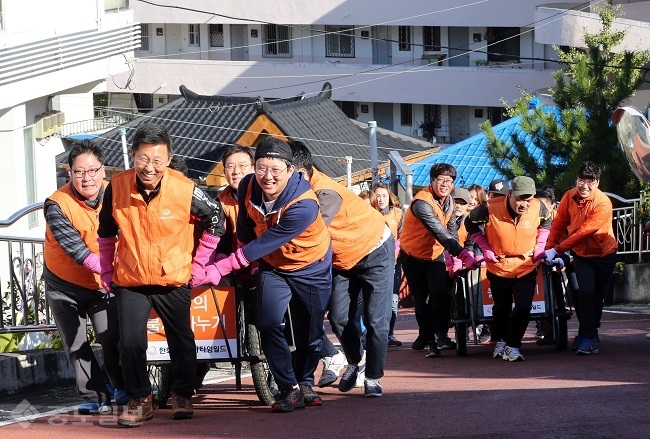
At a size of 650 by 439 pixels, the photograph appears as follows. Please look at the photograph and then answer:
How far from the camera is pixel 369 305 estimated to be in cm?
915

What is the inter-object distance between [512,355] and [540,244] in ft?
3.52

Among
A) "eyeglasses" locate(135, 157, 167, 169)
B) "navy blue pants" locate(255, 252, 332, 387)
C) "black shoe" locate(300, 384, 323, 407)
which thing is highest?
Answer: "eyeglasses" locate(135, 157, 167, 169)

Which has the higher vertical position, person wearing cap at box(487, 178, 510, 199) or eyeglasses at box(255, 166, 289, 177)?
eyeglasses at box(255, 166, 289, 177)

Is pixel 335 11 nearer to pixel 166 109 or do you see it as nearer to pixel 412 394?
pixel 166 109

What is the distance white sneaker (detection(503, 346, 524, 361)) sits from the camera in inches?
436

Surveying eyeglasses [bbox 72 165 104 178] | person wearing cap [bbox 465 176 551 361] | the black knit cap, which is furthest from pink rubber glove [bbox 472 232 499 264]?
eyeglasses [bbox 72 165 104 178]

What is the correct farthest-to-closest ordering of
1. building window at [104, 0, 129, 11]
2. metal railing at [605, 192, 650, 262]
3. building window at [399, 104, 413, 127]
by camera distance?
1. building window at [399, 104, 413, 127]
2. building window at [104, 0, 129, 11]
3. metal railing at [605, 192, 650, 262]

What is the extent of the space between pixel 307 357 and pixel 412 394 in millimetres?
1036

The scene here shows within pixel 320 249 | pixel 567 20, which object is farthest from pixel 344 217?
pixel 567 20

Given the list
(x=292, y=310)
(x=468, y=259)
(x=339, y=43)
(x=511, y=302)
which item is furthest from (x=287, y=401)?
(x=339, y=43)

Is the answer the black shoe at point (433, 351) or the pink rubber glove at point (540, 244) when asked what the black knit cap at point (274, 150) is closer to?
the pink rubber glove at point (540, 244)

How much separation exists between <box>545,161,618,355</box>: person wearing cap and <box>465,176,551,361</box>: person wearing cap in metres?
0.28

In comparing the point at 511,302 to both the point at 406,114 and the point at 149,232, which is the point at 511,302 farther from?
the point at 406,114

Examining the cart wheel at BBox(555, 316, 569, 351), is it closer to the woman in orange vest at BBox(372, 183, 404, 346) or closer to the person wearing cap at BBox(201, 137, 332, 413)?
the woman in orange vest at BBox(372, 183, 404, 346)
